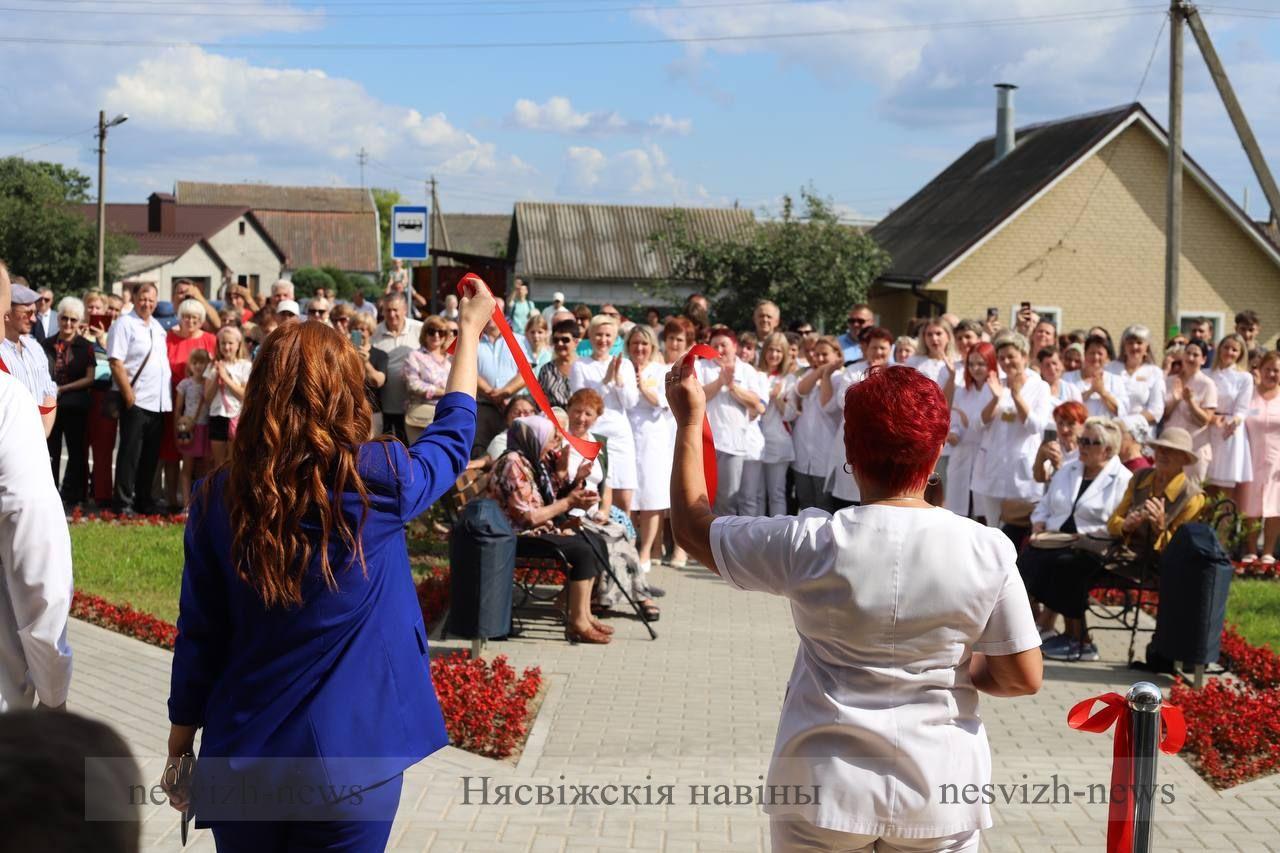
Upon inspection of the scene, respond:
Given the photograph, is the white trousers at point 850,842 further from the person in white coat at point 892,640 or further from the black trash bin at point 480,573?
the black trash bin at point 480,573

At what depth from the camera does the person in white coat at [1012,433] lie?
36.9 ft

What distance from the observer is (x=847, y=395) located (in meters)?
3.37

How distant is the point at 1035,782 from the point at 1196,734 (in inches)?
49.6

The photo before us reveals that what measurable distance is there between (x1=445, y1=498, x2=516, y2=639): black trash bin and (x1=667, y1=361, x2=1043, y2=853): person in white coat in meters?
5.63

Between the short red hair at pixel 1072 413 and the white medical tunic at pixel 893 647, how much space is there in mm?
7488

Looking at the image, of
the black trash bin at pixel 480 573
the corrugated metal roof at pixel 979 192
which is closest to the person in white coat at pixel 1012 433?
the black trash bin at pixel 480 573

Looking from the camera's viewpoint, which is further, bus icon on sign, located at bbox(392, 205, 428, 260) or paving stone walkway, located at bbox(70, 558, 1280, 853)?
bus icon on sign, located at bbox(392, 205, 428, 260)

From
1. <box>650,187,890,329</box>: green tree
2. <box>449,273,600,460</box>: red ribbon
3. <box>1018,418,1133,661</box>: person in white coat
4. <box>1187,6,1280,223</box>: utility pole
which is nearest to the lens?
<box>449,273,600,460</box>: red ribbon

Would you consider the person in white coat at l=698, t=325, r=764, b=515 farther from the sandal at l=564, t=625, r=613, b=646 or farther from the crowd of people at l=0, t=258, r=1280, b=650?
the sandal at l=564, t=625, r=613, b=646

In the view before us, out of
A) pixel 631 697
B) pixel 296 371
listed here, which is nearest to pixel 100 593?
pixel 631 697

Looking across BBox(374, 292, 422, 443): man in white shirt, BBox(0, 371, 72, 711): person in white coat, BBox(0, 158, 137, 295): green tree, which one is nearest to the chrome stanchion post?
BBox(0, 371, 72, 711): person in white coat

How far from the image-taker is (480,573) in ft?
28.8

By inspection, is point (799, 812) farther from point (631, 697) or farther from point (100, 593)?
point (100, 593)

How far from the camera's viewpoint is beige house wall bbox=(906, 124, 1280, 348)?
35.4m
